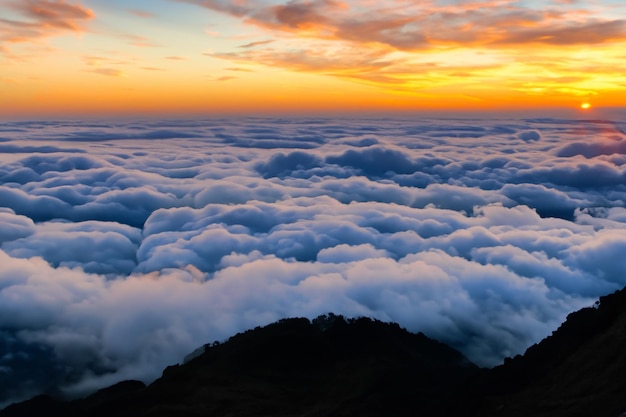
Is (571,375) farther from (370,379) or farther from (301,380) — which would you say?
(301,380)

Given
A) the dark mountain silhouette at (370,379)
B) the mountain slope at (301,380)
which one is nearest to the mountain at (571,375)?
the dark mountain silhouette at (370,379)

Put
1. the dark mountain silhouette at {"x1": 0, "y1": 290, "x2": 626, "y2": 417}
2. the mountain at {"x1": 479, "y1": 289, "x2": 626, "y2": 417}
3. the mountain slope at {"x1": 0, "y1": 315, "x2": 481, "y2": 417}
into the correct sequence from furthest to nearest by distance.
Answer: the mountain slope at {"x1": 0, "y1": 315, "x2": 481, "y2": 417} → the dark mountain silhouette at {"x1": 0, "y1": 290, "x2": 626, "y2": 417} → the mountain at {"x1": 479, "y1": 289, "x2": 626, "y2": 417}

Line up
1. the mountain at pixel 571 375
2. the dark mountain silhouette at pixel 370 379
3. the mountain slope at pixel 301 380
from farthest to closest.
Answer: the mountain slope at pixel 301 380 → the dark mountain silhouette at pixel 370 379 → the mountain at pixel 571 375

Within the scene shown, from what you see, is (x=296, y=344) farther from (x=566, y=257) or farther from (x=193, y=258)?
(x=566, y=257)

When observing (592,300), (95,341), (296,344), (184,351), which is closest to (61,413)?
(296,344)

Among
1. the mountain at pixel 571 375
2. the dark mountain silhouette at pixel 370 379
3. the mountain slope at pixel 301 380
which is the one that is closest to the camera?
the mountain at pixel 571 375

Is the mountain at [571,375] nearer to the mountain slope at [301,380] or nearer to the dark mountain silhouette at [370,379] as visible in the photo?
the dark mountain silhouette at [370,379]

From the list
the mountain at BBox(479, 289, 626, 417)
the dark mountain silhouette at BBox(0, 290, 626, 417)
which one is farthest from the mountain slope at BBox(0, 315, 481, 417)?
the mountain at BBox(479, 289, 626, 417)

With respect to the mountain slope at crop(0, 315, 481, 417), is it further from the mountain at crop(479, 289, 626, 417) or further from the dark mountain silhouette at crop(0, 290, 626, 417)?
the mountain at crop(479, 289, 626, 417)
